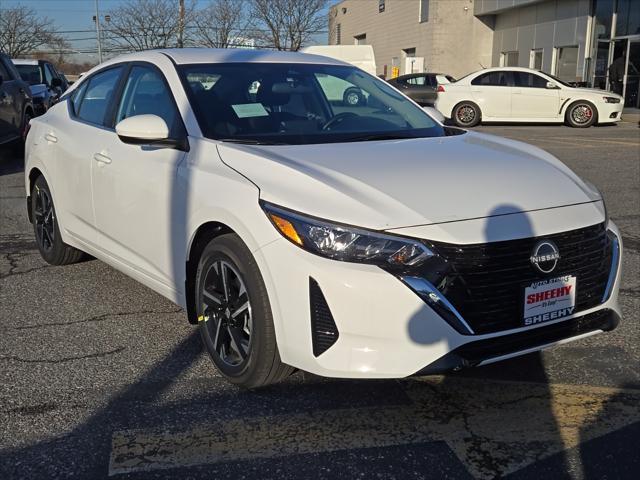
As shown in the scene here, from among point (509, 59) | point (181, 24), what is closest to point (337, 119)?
point (509, 59)

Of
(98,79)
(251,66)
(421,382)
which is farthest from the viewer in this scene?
(98,79)

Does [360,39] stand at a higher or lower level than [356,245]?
higher

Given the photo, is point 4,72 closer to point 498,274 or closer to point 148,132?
point 148,132

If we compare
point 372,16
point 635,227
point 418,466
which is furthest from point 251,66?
point 372,16

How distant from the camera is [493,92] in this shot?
63.7ft

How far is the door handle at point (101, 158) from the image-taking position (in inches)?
166

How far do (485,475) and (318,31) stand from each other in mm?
44611

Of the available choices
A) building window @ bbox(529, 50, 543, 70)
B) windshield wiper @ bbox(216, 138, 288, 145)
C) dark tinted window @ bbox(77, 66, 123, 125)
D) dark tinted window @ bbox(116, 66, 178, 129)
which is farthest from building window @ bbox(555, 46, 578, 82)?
windshield wiper @ bbox(216, 138, 288, 145)

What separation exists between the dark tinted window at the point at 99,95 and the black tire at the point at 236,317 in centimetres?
180

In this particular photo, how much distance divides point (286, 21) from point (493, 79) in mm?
25667

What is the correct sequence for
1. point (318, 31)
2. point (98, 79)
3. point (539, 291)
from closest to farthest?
point (539, 291) → point (98, 79) → point (318, 31)

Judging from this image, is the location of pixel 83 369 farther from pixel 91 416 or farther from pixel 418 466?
pixel 418 466

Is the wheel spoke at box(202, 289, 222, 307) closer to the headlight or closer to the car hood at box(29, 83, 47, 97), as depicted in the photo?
the headlight

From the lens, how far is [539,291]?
9.73 feet
